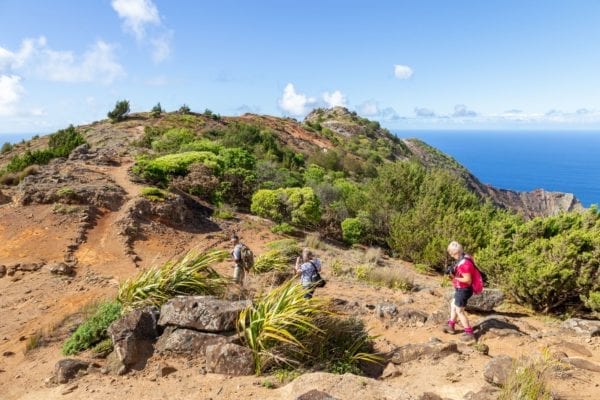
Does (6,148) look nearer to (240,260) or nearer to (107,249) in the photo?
(107,249)

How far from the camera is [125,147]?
26.2m

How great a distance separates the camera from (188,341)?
5.99 m

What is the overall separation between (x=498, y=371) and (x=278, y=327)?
2759 mm

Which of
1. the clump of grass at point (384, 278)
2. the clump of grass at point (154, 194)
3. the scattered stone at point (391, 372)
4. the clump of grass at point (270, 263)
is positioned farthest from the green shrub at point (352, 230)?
the scattered stone at point (391, 372)

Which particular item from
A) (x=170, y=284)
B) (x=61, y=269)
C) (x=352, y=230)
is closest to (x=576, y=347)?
(x=170, y=284)

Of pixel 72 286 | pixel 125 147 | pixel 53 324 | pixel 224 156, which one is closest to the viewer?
pixel 53 324

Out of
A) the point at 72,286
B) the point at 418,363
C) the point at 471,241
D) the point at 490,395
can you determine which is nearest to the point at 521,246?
the point at 471,241

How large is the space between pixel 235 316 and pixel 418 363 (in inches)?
106

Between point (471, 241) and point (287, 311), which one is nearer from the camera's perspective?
point (287, 311)

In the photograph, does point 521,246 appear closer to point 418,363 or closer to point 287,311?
point 418,363

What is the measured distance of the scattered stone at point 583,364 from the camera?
232 inches

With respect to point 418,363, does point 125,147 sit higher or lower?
higher

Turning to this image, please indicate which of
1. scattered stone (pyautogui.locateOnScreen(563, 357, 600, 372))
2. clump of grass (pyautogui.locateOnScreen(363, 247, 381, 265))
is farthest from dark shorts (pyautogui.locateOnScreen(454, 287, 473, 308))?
clump of grass (pyautogui.locateOnScreen(363, 247, 381, 265))

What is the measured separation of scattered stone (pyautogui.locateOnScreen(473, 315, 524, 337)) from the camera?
7238mm
